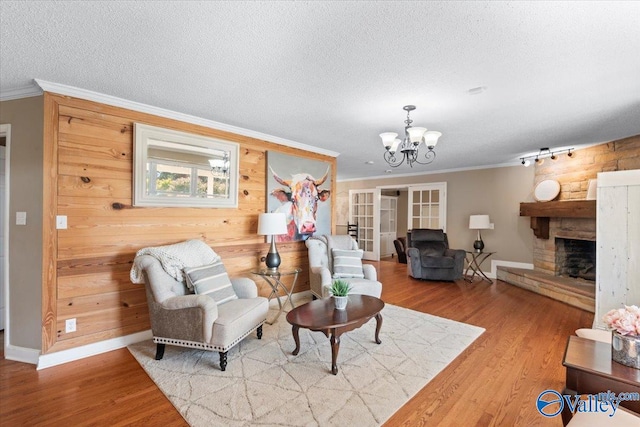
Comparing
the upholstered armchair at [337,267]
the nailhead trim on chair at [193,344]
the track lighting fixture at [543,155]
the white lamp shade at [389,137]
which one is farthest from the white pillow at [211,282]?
the track lighting fixture at [543,155]

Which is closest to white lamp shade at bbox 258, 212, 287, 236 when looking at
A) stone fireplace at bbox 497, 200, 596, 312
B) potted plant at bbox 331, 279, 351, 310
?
potted plant at bbox 331, 279, 351, 310

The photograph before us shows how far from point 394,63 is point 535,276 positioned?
4.68m

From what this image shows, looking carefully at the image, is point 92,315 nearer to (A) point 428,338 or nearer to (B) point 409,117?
(A) point 428,338

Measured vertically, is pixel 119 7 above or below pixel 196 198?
above

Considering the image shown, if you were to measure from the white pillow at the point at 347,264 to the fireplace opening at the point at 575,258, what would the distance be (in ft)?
11.9

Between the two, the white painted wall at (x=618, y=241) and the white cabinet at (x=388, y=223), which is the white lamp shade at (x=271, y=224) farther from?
the white cabinet at (x=388, y=223)

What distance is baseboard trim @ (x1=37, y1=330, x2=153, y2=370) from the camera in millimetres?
2455

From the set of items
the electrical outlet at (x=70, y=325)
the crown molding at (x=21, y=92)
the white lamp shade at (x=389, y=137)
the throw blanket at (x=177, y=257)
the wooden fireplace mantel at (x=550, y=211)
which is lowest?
the electrical outlet at (x=70, y=325)

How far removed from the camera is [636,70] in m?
2.12

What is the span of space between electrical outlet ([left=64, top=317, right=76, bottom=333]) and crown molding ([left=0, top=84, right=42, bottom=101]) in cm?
196

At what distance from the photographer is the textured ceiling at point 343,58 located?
154 centimetres

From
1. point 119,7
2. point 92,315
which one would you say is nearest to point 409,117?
point 119,7

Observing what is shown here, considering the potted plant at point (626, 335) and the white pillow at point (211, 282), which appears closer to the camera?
the potted plant at point (626, 335)

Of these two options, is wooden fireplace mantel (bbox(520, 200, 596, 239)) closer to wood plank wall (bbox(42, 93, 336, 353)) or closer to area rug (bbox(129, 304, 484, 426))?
area rug (bbox(129, 304, 484, 426))
